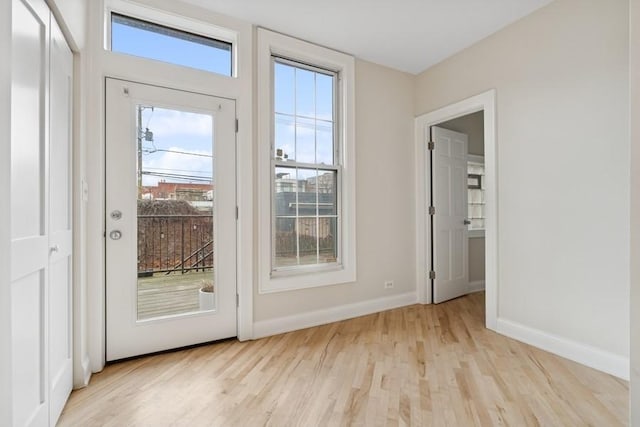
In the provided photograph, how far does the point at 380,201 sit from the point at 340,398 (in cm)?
212

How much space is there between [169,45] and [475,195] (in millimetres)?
4023

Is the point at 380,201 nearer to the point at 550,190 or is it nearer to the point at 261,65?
the point at 550,190

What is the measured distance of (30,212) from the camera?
1302 mm

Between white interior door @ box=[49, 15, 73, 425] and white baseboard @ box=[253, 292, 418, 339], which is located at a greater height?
white interior door @ box=[49, 15, 73, 425]

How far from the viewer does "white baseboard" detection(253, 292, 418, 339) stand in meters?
2.77

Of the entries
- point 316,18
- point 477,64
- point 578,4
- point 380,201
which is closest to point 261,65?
point 316,18

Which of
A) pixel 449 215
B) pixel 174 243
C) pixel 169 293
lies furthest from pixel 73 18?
pixel 449 215

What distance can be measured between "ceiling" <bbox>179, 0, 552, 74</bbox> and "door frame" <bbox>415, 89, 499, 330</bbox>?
581 millimetres

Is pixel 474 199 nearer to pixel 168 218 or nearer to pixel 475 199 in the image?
pixel 475 199

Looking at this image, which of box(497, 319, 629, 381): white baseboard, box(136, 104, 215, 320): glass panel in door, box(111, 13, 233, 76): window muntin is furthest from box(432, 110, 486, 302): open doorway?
box(136, 104, 215, 320): glass panel in door

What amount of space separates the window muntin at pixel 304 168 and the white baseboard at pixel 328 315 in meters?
0.46

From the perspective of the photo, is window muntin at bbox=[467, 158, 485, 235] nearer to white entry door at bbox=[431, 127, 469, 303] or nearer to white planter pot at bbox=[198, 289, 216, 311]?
white entry door at bbox=[431, 127, 469, 303]

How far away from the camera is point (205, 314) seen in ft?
8.35

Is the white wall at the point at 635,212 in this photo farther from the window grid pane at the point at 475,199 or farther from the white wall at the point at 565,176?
the window grid pane at the point at 475,199
